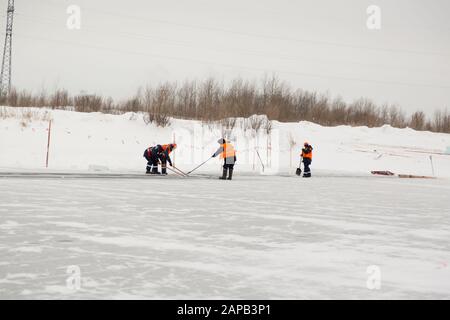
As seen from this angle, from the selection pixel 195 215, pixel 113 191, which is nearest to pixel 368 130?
pixel 113 191

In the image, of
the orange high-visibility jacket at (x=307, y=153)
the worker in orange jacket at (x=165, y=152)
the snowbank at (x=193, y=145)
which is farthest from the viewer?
the snowbank at (x=193, y=145)

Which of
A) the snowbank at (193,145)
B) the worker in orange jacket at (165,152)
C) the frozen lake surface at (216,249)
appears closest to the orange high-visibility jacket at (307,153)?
the snowbank at (193,145)

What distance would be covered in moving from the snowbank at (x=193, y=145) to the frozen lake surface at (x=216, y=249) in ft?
59.6

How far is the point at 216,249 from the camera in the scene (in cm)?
672

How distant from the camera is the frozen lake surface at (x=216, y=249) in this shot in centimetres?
486

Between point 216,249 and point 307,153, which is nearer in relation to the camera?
point 216,249

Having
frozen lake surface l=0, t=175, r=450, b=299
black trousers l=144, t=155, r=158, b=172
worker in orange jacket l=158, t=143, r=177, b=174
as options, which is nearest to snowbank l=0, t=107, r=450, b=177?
black trousers l=144, t=155, r=158, b=172

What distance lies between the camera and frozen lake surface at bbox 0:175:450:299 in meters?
4.86

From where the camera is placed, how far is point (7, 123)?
34.2m

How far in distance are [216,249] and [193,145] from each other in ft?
104

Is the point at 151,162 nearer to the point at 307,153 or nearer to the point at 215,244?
the point at 307,153

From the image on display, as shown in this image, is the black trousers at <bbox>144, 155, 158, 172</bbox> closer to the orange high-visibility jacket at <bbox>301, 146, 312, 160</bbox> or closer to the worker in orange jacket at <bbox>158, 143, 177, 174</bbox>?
the worker in orange jacket at <bbox>158, 143, 177, 174</bbox>

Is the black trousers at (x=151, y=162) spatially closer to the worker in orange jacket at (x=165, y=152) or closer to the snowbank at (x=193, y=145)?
the worker in orange jacket at (x=165, y=152)

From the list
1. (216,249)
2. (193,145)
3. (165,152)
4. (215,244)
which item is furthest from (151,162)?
(216,249)
